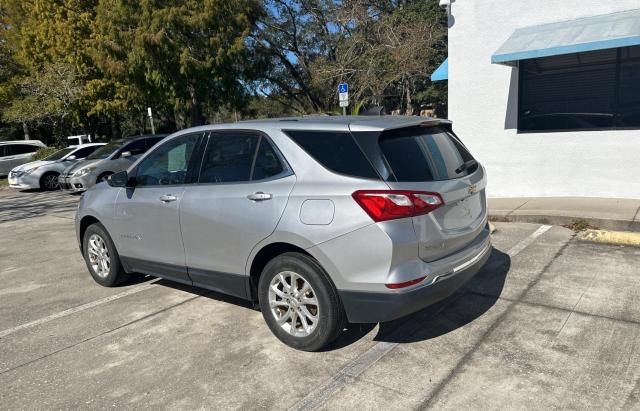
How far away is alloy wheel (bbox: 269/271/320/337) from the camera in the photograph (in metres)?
3.54

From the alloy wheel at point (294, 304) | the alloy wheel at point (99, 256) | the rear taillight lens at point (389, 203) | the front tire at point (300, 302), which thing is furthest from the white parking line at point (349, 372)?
the alloy wheel at point (99, 256)

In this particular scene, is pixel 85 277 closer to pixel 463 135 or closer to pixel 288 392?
pixel 288 392

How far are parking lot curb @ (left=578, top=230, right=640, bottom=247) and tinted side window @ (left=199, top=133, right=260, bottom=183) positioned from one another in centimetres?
473

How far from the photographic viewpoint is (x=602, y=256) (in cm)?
561

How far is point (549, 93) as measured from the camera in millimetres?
8453

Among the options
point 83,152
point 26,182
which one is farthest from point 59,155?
point 26,182

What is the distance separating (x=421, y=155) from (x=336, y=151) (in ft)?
2.06

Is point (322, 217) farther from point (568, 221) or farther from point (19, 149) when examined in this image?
point (19, 149)

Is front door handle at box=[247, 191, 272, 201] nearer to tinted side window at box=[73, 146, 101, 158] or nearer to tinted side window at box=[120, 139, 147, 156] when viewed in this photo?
tinted side window at box=[120, 139, 147, 156]

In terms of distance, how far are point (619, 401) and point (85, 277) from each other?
219 inches

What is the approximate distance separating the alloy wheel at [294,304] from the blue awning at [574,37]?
237 inches

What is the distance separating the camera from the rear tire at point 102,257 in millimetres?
5184

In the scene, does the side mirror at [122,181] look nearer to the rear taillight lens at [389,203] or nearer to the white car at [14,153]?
the rear taillight lens at [389,203]

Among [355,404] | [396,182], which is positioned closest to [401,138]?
[396,182]
